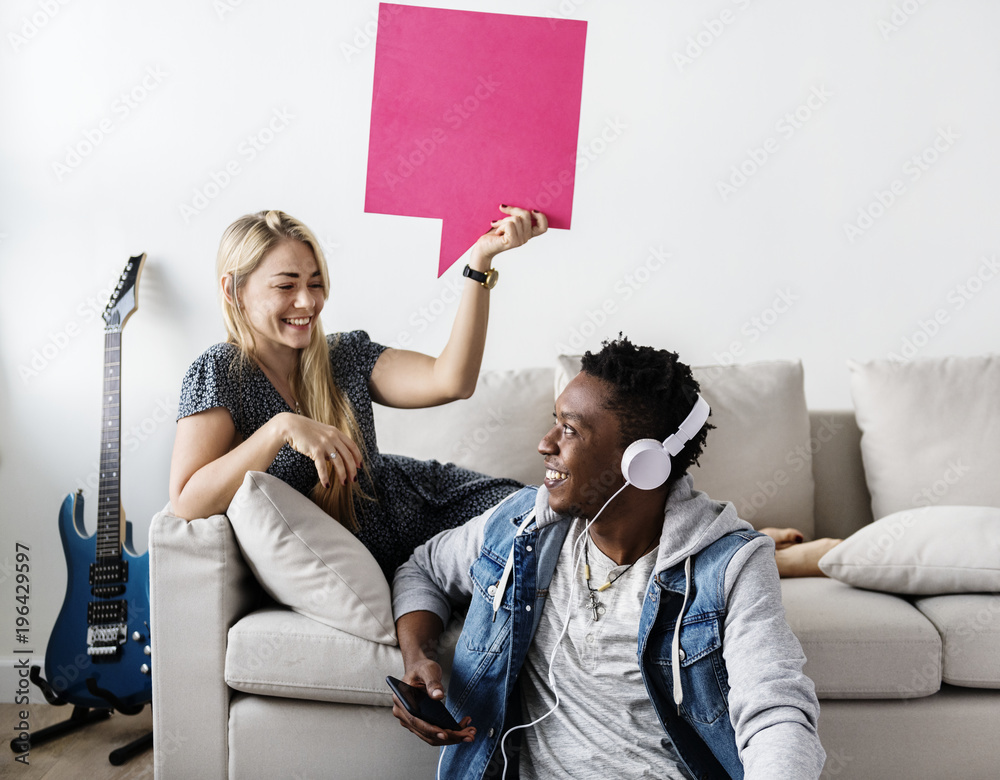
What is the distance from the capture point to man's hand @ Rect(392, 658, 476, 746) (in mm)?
1214

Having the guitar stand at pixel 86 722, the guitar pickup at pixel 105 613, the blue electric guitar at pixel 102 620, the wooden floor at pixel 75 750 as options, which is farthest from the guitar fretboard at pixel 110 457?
the wooden floor at pixel 75 750

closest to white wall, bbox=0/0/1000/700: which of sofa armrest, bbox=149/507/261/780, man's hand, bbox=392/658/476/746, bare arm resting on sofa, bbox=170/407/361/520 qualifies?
bare arm resting on sofa, bbox=170/407/361/520

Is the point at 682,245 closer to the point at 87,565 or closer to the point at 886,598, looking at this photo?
the point at 886,598

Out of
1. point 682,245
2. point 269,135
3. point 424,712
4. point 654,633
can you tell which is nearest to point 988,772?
point 654,633

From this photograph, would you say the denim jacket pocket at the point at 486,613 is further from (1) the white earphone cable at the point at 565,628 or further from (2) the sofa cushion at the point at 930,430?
(2) the sofa cushion at the point at 930,430

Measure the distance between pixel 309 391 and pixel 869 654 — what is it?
1221mm

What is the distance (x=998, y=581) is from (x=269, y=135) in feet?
7.13

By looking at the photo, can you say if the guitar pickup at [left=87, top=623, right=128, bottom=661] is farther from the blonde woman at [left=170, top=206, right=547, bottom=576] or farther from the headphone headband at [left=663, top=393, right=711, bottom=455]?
the headphone headband at [left=663, top=393, right=711, bottom=455]

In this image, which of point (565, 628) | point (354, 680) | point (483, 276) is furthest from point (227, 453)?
point (565, 628)

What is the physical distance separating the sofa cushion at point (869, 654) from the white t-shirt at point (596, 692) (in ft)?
1.66

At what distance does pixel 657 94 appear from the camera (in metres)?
2.52

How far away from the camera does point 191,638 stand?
153cm

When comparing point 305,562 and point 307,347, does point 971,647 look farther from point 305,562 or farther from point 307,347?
point 307,347

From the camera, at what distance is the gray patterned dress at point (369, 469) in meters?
1.64
